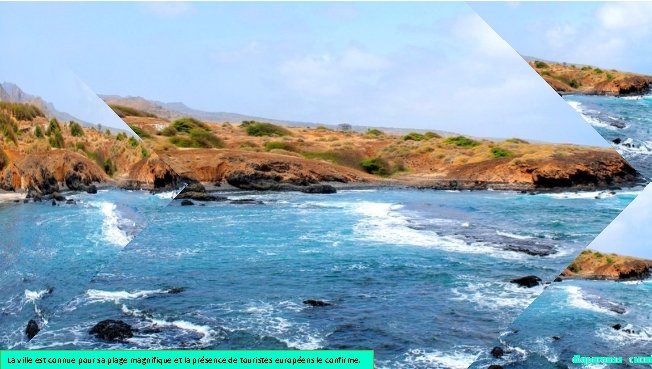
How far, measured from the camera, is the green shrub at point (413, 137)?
23.1 ft

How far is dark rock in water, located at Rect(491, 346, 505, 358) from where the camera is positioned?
8555mm

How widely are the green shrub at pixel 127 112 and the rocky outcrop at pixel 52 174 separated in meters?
0.50

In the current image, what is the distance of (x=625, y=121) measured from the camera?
6.63m

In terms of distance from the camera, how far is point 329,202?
25.0 ft

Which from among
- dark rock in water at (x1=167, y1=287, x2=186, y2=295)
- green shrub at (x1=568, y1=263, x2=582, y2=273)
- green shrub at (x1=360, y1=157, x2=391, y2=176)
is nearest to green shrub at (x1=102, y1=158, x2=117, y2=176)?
dark rock in water at (x1=167, y1=287, x2=186, y2=295)

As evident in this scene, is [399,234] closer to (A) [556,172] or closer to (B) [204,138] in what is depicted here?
(A) [556,172]

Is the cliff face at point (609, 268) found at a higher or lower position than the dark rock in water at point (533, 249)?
lower

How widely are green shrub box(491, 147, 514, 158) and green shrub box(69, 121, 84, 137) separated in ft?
11.5

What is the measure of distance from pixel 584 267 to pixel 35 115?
20.9 ft

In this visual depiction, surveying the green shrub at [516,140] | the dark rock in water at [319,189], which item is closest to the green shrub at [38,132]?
the dark rock in water at [319,189]

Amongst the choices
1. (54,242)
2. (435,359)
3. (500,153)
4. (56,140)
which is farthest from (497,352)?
(56,140)

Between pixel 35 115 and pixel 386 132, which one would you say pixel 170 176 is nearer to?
pixel 35 115

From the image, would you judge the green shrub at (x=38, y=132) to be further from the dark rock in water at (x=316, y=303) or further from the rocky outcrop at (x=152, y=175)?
the dark rock in water at (x=316, y=303)

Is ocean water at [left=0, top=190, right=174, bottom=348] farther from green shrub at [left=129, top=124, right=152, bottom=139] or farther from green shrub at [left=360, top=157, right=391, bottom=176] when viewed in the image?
green shrub at [left=360, top=157, right=391, bottom=176]
